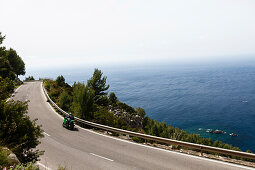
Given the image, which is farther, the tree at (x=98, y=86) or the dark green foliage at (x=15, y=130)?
the tree at (x=98, y=86)

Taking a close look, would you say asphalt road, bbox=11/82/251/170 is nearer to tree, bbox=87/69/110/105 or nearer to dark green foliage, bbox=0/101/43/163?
dark green foliage, bbox=0/101/43/163

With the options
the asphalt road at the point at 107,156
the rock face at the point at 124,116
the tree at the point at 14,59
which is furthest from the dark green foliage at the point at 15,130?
the tree at the point at 14,59

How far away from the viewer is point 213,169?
719cm

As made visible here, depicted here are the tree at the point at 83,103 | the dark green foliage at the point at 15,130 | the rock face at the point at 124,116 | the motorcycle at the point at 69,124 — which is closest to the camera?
the dark green foliage at the point at 15,130

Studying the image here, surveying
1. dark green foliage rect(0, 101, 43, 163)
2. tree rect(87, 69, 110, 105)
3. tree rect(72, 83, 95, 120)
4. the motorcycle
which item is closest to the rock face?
tree rect(87, 69, 110, 105)

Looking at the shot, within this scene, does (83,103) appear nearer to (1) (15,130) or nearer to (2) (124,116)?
(1) (15,130)

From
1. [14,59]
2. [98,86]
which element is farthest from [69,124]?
[14,59]

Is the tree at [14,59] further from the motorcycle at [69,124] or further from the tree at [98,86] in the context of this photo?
the motorcycle at [69,124]

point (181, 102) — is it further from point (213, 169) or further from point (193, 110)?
point (213, 169)

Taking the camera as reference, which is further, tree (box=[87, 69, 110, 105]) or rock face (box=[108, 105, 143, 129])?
rock face (box=[108, 105, 143, 129])

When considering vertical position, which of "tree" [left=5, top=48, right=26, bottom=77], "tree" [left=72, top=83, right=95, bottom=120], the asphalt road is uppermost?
"tree" [left=5, top=48, right=26, bottom=77]

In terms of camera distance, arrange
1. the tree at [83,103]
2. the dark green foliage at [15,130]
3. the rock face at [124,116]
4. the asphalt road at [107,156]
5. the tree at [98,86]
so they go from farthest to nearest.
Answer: the rock face at [124,116]
the tree at [98,86]
the tree at [83,103]
the asphalt road at [107,156]
the dark green foliage at [15,130]

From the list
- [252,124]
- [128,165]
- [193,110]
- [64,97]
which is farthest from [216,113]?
[128,165]

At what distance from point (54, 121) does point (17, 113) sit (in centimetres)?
1199
